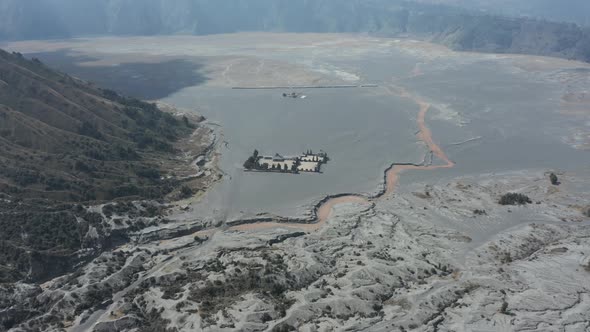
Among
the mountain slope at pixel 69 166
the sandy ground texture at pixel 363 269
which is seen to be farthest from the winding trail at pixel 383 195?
the mountain slope at pixel 69 166

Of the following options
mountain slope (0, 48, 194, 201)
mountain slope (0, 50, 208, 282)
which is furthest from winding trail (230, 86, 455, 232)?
mountain slope (0, 48, 194, 201)

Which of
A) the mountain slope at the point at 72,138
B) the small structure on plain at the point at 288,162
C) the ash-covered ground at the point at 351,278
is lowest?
the ash-covered ground at the point at 351,278

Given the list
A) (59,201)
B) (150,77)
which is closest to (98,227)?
(59,201)

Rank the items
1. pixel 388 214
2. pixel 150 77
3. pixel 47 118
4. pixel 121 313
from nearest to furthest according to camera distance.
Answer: pixel 121 313 → pixel 388 214 → pixel 47 118 → pixel 150 77

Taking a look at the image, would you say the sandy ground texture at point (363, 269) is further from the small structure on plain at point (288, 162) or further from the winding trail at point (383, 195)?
the small structure on plain at point (288, 162)

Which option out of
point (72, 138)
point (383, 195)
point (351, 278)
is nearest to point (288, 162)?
point (383, 195)

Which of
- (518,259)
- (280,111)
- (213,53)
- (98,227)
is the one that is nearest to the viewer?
(518,259)

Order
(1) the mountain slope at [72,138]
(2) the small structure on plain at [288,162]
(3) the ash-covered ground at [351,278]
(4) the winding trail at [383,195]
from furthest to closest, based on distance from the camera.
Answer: (2) the small structure on plain at [288,162] < (1) the mountain slope at [72,138] < (4) the winding trail at [383,195] < (3) the ash-covered ground at [351,278]

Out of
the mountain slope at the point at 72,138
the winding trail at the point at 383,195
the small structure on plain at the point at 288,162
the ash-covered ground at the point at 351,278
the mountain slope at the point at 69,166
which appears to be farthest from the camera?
the small structure on plain at the point at 288,162

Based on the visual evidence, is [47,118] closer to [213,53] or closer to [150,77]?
[150,77]

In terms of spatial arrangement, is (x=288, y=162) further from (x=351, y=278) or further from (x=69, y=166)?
(x=351, y=278)

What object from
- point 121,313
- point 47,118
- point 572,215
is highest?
point 47,118
